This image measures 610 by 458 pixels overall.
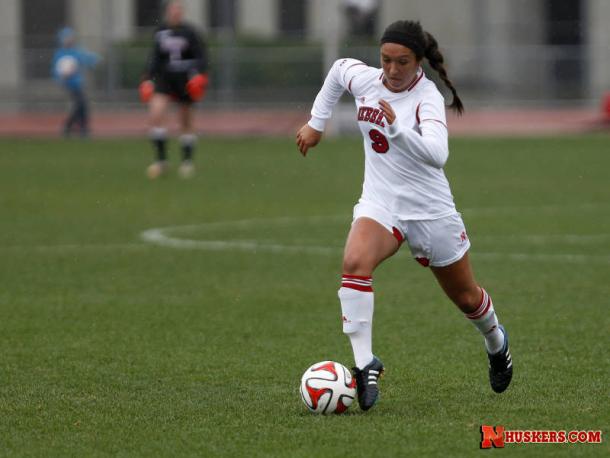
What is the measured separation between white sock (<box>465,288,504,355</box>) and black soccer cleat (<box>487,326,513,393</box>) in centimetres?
4

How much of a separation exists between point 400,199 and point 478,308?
755 mm

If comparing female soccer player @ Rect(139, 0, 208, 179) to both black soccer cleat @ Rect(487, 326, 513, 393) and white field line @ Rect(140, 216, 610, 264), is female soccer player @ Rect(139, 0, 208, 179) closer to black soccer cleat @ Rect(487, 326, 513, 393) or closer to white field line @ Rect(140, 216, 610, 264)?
white field line @ Rect(140, 216, 610, 264)

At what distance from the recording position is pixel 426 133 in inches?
256

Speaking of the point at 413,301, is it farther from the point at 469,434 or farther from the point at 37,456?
the point at 37,456

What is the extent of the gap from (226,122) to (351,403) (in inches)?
1180

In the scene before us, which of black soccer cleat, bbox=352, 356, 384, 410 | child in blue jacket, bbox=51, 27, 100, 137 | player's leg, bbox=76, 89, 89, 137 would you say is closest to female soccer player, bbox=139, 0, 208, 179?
child in blue jacket, bbox=51, 27, 100, 137

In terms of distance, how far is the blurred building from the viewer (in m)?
36.9

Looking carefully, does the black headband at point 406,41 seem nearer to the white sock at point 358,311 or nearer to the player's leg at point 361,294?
the player's leg at point 361,294

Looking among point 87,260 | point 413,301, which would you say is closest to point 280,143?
point 87,260

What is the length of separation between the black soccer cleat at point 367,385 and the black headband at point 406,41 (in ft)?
5.14

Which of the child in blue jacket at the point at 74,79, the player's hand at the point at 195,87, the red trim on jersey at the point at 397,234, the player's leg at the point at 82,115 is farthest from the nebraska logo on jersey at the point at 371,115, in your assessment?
the player's leg at the point at 82,115

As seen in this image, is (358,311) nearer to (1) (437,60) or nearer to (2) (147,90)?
(1) (437,60)

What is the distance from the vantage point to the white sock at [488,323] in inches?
277

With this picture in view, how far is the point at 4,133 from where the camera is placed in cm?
3328
